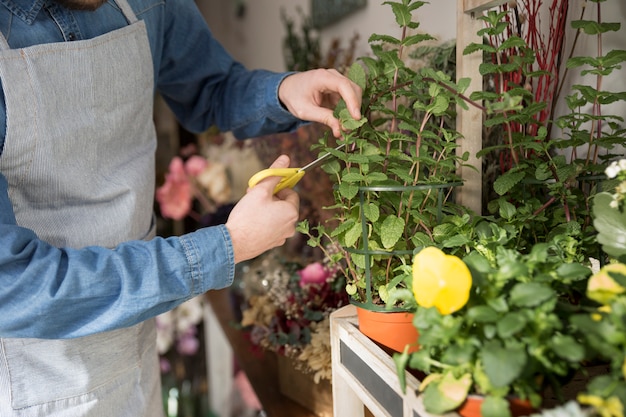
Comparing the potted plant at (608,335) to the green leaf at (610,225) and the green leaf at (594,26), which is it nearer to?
the green leaf at (610,225)

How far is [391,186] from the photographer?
0.72 metres

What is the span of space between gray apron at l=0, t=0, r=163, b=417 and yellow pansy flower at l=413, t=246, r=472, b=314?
0.62 metres

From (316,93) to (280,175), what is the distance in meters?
0.27

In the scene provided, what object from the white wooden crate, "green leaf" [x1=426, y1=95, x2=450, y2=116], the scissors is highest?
"green leaf" [x1=426, y1=95, x2=450, y2=116]

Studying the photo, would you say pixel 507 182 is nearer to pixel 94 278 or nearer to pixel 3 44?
pixel 94 278

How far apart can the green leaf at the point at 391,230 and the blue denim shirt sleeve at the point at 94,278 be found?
0.21m

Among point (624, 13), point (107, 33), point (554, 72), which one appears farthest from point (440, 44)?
point (107, 33)

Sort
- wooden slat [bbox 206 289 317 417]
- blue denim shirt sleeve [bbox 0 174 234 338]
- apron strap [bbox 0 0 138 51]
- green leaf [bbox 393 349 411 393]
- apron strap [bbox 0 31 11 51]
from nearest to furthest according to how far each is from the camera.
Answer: green leaf [bbox 393 349 411 393], blue denim shirt sleeve [bbox 0 174 234 338], apron strap [bbox 0 31 11 51], apron strap [bbox 0 0 138 51], wooden slat [bbox 206 289 317 417]

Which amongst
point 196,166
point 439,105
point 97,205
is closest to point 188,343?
point 196,166

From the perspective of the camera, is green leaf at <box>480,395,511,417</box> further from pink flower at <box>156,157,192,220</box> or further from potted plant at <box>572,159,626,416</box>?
pink flower at <box>156,157,192,220</box>

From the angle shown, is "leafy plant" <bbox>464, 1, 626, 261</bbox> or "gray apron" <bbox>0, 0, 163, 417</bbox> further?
"gray apron" <bbox>0, 0, 163, 417</bbox>

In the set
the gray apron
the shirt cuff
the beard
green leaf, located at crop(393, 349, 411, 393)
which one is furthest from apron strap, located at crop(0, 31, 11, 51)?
green leaf, located at crop(393, 349, 411, 393)

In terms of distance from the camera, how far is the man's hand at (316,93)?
90 centimetres

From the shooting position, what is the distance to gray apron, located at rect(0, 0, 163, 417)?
86 centimetres
